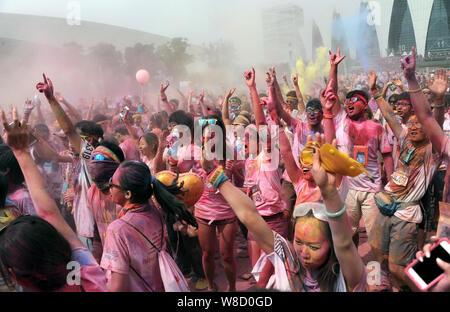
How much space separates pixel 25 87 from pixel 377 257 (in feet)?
52.9

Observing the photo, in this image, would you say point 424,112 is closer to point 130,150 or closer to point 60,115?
point 60,115

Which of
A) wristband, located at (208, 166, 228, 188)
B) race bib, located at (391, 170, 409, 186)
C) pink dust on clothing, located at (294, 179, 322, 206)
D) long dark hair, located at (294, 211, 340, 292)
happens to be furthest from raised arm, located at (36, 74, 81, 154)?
race bib, located at (391, 170, 409, 186)

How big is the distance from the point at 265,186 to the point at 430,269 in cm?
234

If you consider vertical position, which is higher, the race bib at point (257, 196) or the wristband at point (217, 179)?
the wristband at point (217, 179)

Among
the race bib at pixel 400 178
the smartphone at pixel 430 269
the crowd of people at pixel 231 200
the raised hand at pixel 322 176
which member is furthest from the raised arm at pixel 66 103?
the smartphone at pixel 430 269

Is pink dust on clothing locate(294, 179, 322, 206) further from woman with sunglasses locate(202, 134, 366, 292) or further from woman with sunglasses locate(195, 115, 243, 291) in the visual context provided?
woman with sunglasses locate(195, 115, 243, 291)

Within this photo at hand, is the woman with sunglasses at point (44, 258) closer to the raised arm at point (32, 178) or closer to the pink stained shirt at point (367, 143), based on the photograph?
the raised arm at point (32, 178)

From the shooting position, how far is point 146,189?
229 centimetres

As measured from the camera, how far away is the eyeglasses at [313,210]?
7.24 ft

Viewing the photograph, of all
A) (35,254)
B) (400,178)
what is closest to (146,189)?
(35,254)

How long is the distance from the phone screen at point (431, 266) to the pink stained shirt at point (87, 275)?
60.1 inches

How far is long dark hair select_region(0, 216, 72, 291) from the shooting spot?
1812 millimetres

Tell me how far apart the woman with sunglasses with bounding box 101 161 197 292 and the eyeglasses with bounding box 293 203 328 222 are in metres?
0.67

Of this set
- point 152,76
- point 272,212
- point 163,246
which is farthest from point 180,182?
point 152,76
